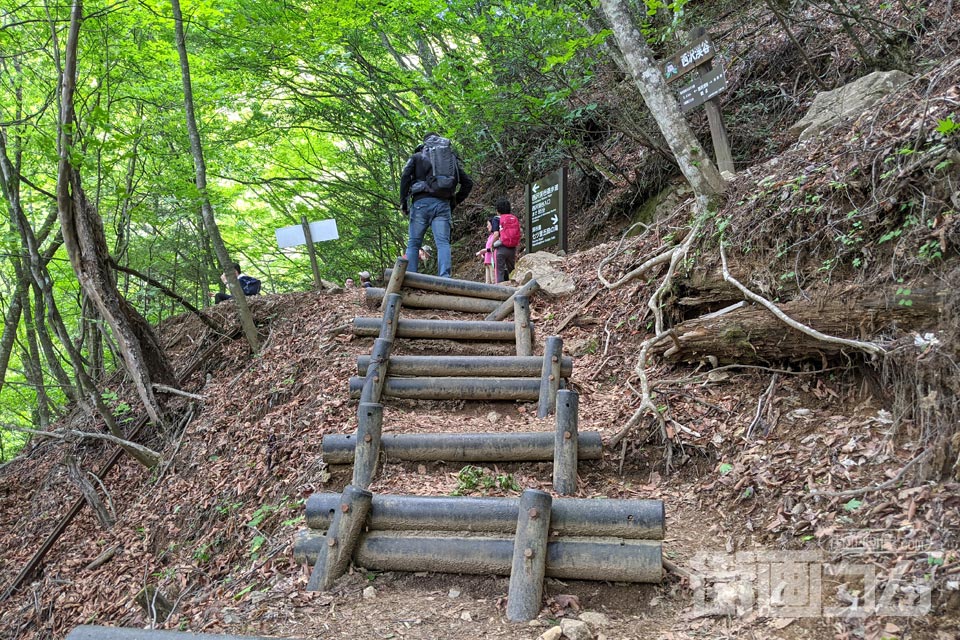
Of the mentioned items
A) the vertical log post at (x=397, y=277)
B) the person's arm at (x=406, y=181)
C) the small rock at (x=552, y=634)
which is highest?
the person's arm at (x=406, y=181)

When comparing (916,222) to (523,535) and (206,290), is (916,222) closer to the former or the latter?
(523,535)

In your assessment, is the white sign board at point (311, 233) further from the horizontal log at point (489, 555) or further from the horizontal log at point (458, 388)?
the horizontal log at point (489, 555)

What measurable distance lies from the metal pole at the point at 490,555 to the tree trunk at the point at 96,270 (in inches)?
194

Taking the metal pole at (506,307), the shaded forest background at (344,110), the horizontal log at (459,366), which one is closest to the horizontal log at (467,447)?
the horizontal log at (459,366)

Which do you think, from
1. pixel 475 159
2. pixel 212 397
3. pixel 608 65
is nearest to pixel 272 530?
pixel 212 397

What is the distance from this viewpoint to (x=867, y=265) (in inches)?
167

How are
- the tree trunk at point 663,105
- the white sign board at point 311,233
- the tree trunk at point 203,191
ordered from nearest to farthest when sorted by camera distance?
the tree trunk at point 663,105 → the tree trunk at point 203,191 → the white sign board at point 311,233

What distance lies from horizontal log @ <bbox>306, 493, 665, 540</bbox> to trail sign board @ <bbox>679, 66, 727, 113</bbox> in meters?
5.04

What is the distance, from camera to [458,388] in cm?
580

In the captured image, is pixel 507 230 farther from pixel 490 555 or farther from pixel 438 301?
pixel 490 555

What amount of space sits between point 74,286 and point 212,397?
17.6 ft

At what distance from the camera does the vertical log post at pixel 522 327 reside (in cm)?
665

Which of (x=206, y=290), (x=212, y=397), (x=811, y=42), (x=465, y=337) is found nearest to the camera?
(x=465, y=337)

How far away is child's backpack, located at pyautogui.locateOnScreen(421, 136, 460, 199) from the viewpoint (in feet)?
30.1
